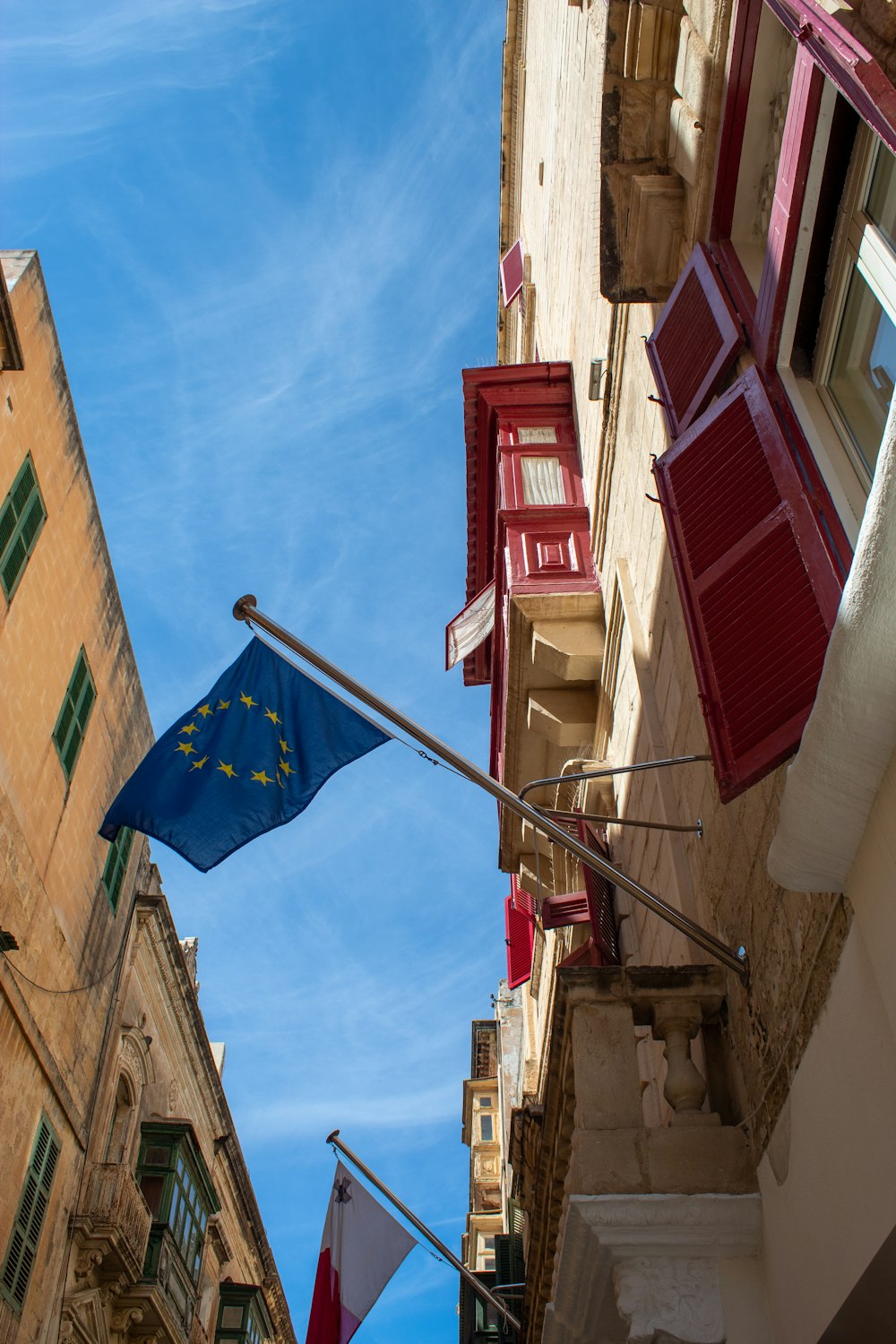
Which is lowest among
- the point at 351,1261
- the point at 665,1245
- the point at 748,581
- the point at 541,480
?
the point at 665,1245

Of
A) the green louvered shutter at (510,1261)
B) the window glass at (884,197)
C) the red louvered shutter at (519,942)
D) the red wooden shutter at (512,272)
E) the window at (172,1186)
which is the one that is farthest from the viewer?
the red wooden shutter at (512,272)

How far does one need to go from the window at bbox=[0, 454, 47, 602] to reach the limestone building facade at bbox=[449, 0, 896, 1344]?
268 inches

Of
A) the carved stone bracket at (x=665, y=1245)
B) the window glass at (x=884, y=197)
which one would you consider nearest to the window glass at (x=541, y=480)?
the window glass at (x=884, y=197)

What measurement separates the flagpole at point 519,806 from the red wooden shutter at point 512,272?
13422 mm

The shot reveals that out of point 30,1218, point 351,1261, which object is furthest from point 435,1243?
point 30,1218

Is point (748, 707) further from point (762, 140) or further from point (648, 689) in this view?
point (648, 689)

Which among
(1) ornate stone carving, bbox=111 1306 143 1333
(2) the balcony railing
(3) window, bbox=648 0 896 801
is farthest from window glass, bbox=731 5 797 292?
(1) ornate stone carving, bbox=111 1306 143 1333

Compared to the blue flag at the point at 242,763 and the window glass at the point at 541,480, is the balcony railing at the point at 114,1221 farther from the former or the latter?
the window glass at the point at 541,480

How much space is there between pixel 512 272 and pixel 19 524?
11.0 metres

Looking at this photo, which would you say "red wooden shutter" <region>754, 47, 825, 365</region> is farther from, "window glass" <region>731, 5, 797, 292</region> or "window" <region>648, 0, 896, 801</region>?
"window glass" <region>731, 5, 797, 292</region>

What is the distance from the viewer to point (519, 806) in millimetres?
6082

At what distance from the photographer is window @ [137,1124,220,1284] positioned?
16.3 metres

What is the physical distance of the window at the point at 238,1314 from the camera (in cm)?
1989

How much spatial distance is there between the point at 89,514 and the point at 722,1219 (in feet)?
41.3
